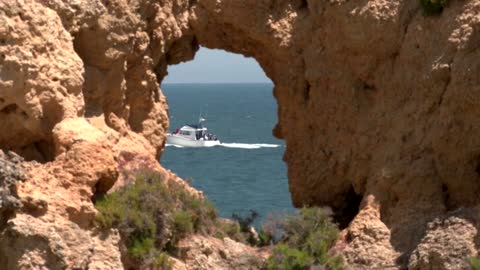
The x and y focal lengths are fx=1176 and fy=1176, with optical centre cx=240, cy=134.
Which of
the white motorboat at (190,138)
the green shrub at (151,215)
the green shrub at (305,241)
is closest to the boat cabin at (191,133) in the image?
the white motorboat at (190,138)

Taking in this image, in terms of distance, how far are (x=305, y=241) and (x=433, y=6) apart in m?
4.58

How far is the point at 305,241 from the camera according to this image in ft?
67.1

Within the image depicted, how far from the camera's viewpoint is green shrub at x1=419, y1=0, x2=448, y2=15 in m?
19.7

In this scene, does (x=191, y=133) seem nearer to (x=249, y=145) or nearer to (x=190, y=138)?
(x=190, y=138)

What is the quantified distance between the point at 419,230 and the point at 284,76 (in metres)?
5.06

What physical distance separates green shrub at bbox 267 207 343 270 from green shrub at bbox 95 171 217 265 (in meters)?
1.36

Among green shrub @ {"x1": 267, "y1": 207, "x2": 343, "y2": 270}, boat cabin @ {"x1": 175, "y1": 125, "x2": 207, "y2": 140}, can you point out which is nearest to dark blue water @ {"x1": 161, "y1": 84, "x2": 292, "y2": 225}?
boat cabin @ {"x1": 175, "y1": 125, "x2": 207, "y2": 140}

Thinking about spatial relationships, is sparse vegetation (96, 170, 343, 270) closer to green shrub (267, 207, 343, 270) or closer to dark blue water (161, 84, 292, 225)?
green shrub (267, 207, 343, 270)

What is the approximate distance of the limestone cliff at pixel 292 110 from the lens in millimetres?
16609

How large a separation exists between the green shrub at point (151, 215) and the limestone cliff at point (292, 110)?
1.35 feet

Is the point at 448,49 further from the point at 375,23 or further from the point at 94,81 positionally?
the point at 94,81

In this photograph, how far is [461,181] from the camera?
1945cm

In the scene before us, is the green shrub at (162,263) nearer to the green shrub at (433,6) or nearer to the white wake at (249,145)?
the green shrub at (433,6)

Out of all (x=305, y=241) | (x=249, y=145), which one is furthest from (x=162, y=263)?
(x=249, y=145)
